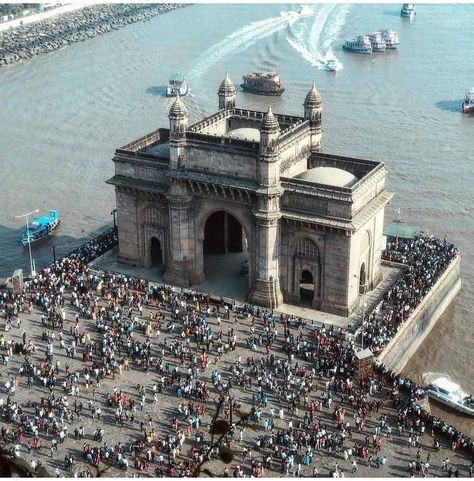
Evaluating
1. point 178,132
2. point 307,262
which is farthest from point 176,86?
point 307,262

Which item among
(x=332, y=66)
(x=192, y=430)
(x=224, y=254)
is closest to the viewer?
(x=192, y=430)

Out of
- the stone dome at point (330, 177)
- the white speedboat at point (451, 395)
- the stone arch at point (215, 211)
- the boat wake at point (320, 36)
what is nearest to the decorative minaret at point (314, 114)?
the stone dome at point (330, 177)

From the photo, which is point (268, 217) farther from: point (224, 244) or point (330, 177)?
point (224, 244)

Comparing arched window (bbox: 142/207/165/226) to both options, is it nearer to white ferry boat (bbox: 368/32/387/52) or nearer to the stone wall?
the stone wall

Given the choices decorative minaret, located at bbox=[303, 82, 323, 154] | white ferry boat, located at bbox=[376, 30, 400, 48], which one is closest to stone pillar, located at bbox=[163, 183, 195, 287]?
decorative minaret, located at bbox=[303, 82, 323, 154]

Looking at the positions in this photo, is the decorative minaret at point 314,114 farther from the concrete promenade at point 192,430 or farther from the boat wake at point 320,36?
the boat wake at point 320,36

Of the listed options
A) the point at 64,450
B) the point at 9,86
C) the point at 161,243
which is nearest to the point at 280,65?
the point at 9,86
